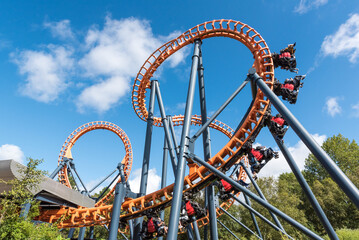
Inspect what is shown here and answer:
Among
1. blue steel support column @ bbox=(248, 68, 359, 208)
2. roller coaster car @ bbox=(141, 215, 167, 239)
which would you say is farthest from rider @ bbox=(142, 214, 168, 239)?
blue steel support column @ bbox=(248, 68, 359, 208)

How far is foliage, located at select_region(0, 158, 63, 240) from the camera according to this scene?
4.87 meters

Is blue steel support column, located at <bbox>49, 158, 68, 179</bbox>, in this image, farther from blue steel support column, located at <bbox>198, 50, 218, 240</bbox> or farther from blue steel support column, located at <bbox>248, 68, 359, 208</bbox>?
blue steel support column, located at <bbox>248, 68, 359, 208</bbox>

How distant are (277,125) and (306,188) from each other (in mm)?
1453

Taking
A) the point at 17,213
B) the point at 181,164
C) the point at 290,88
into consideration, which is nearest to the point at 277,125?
the point at 290,88

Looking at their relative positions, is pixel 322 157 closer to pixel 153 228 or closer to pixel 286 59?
pixel 286 59

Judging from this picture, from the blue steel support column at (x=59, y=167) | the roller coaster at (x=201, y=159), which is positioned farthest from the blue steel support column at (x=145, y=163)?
the blue steel support column at (x=59, y=167)

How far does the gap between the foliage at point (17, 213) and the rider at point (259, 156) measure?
491cm

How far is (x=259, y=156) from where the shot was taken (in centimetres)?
550

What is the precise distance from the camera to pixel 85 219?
8.07 m

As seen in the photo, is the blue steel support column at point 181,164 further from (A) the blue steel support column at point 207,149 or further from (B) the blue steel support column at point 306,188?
(B) the blue steel support column at point 306,188

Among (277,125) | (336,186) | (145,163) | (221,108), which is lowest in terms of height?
(277,125)

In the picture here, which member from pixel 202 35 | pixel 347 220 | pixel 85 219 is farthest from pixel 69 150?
pixel 347 220

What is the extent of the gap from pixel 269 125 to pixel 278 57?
2097 millimetres

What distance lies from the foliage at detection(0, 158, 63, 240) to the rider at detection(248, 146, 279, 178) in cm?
491
